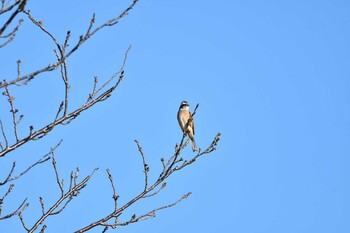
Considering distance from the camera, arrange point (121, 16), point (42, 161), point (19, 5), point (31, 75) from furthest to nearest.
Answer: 1. point (42, 161)
2. point (121, 16)
3. point (31, 75)
4. point (19, 5)

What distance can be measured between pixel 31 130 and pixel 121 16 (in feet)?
3.29

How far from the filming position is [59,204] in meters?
4.21

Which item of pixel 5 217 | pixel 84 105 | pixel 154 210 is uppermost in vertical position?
pixel 84 105

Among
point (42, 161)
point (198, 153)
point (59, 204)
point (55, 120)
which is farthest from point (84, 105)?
point (198, 153)

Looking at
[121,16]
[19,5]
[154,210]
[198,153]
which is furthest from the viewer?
[198,153]

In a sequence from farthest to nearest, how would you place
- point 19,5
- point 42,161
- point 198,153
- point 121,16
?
point 198,153 < point 42,161 < point 121,16 < point 19,5

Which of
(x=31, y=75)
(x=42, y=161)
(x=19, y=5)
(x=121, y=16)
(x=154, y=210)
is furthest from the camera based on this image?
(x=154, y=210)

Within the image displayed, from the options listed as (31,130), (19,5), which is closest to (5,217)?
(31,130)

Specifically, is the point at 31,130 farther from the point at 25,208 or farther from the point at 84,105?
the point at 25,208

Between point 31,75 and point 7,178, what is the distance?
87 cm

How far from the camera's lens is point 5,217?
13.1 feet

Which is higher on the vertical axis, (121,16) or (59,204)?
(121,16)

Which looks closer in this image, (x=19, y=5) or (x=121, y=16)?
(x=19, y=5)

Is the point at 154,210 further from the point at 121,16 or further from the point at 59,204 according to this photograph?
the point at 121,16
